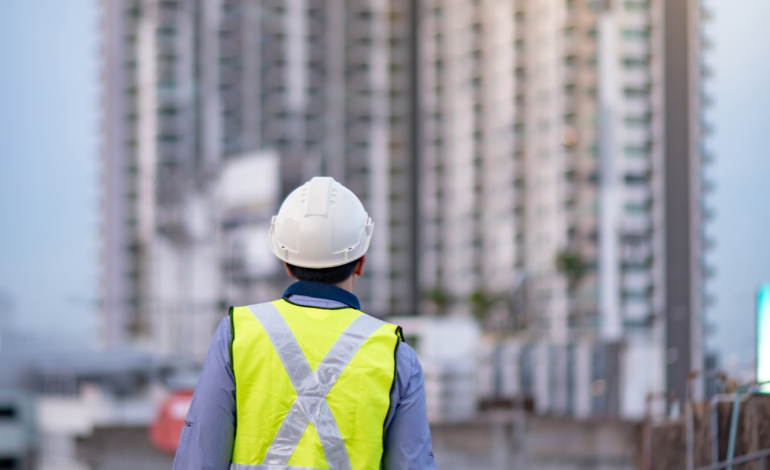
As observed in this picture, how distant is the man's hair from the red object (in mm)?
9012

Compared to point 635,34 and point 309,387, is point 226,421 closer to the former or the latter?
point 309,387

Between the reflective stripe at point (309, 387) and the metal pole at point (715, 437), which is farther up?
the reflective stripe at point (309, 387)

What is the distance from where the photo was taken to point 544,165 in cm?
6681

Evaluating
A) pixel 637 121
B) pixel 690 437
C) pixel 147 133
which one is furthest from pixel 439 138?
pixel 690 437

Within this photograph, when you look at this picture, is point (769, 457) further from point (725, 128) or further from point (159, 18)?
point (159, 18)

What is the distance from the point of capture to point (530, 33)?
68.4m

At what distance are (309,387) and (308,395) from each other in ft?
0.04

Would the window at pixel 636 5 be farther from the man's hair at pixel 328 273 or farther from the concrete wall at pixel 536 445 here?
the man's hair at pixel 328 273

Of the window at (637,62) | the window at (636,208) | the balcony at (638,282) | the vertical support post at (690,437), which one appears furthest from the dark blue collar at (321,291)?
the balcony at (638,282)

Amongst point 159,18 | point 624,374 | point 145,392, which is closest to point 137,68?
point 159,18

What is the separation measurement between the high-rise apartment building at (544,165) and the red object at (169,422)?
120ft

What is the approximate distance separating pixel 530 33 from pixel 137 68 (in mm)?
28504

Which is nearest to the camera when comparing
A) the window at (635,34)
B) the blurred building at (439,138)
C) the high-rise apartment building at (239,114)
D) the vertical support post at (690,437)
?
the vertical support post at (690,437)

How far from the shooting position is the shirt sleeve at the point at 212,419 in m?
1.34
